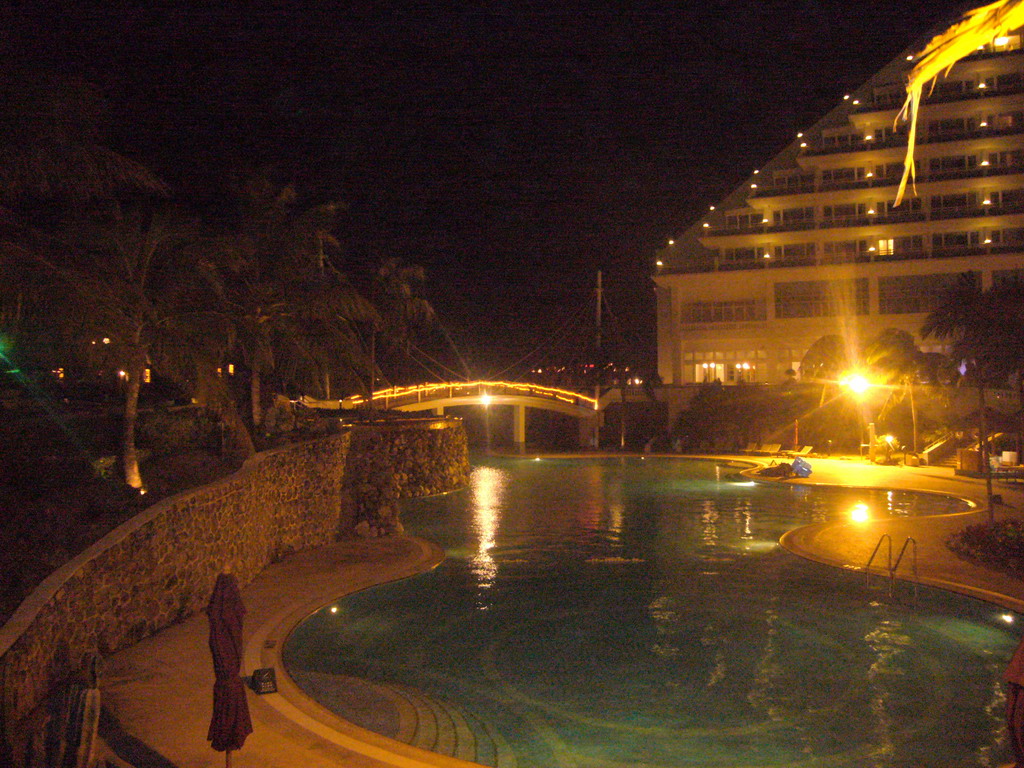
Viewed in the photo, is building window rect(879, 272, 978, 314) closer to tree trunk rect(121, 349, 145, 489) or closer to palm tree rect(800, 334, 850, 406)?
palm tree rect(800, 334, 850, 406)

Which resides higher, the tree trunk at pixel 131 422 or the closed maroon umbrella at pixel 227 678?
the tree trunk at pixel 131 422

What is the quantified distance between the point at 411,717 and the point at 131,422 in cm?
733

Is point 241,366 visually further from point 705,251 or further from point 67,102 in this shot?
point 705,251

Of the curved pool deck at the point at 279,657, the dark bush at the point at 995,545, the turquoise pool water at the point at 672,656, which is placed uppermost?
the dark bush at the point at 995,545

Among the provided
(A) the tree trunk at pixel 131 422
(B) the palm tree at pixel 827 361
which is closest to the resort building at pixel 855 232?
(B) the palm tree at pixel 827 361

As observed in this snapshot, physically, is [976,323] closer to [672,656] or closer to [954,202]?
[954,202]

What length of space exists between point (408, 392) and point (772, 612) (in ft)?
91.6

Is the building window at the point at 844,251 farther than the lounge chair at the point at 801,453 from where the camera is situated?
Yes

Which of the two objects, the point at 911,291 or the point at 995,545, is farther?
the point at 911,291

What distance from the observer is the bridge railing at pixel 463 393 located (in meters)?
36.6

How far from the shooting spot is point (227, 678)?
6.23 meters

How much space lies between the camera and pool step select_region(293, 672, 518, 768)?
297 inches

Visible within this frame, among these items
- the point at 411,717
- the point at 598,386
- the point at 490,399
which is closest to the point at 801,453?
the point at 598,386

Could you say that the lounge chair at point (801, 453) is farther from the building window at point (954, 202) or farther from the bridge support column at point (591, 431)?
the building window at point (954, 202)
